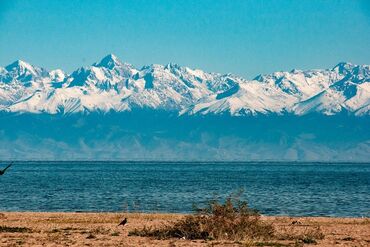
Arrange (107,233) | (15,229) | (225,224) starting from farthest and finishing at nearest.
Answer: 1. (15,229)
2. (107,233)
3. (225,224)

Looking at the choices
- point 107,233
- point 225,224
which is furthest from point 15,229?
point 225,224

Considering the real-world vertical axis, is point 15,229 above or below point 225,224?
below

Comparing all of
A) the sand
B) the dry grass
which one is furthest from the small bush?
the dry grass

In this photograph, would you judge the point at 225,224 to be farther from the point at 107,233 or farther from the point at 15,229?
the point at 15,229

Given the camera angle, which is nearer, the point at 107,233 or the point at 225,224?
the point at 225,224

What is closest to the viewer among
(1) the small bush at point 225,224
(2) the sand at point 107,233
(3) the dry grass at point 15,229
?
(2) the sand at point 107,233

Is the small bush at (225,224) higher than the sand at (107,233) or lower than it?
higher

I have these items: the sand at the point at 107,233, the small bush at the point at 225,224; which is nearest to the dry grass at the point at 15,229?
the sand at the point at 107,233

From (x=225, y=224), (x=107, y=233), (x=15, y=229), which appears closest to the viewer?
(x=225, y=224)

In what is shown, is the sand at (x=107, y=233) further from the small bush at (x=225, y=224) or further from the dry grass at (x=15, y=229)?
the small bush at (x=225, y=224)

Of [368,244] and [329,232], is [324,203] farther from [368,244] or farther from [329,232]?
[368,244]

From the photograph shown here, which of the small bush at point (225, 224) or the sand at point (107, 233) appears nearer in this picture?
the sand at point (107, 233)

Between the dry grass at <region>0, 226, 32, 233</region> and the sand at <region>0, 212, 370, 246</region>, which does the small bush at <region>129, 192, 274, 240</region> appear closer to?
the sand at <region>0, 212, 370, 246</region>

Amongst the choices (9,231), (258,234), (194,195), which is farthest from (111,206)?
(258,234)
